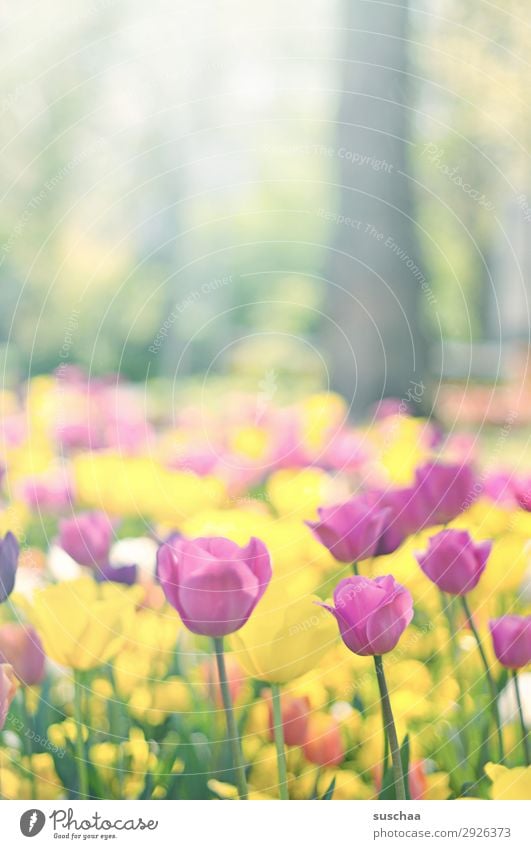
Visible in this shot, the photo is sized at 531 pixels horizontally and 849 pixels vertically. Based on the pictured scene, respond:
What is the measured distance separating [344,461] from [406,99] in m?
1.16

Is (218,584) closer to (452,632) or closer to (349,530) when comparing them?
(349,530)

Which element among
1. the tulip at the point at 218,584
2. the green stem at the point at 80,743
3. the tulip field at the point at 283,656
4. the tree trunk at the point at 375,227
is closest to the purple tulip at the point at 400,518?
the tulip field at the point at 283,656

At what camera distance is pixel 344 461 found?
105cm

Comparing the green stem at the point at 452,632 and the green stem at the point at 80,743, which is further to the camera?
the green stem at the point at 452,632

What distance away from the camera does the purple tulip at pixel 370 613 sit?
1.83 feet

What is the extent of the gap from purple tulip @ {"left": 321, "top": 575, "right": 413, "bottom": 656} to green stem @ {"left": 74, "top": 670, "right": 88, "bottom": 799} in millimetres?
182

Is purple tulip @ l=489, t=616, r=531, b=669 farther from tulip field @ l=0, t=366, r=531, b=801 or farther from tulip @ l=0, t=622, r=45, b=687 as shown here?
tulip @ l=0, t=622, r=45, b=687

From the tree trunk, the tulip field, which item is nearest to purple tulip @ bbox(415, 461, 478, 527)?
the tulip field

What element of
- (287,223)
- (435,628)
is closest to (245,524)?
(435,628)

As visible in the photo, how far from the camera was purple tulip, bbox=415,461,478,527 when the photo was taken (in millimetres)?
689

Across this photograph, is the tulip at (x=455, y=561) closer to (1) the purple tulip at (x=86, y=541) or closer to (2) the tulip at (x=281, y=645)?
(2) the tulip at (x=281, y=645)

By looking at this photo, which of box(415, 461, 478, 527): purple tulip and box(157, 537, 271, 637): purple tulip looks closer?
box(157, 537, 271, 637): purple tulip

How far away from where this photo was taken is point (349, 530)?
25.0 inches

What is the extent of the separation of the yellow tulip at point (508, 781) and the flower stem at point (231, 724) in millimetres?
154
